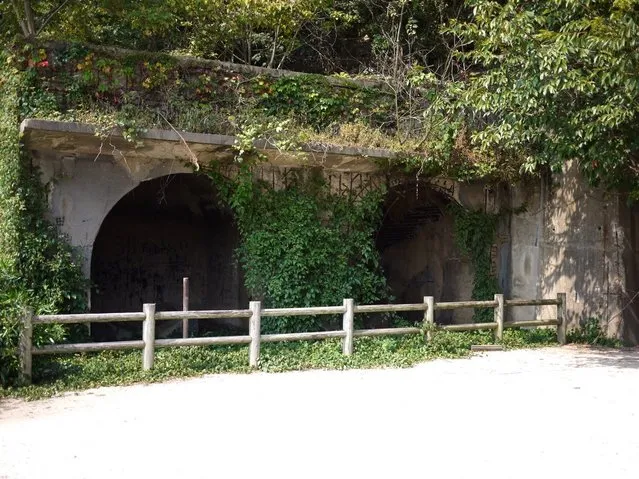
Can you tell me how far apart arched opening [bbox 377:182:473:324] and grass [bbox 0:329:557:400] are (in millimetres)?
3184

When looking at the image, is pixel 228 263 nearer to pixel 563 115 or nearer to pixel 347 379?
pixel 347 379

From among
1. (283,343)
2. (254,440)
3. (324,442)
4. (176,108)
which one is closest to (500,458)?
(324,442)

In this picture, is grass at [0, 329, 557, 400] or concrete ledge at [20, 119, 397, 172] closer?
grass at [0, 329, 557, 400]

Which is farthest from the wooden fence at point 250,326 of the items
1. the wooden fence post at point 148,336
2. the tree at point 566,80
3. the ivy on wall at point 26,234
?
the tree at point 566,80

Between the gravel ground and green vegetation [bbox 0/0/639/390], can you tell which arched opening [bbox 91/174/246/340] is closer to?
green vegetation [bbox 0/0/639/390]

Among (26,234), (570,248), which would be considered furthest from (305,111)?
(570,248)

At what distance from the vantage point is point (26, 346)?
8.52 metres

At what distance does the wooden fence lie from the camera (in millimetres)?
8719

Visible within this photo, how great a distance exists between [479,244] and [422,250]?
9.96 ft

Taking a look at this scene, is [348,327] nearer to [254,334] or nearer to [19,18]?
[254,334]

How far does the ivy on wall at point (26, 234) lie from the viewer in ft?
34.9

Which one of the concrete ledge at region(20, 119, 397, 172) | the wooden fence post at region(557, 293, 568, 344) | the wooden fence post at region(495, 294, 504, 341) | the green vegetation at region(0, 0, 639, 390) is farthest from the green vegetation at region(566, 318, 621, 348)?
the concrete ledge at region(20, 119, 397, 172)

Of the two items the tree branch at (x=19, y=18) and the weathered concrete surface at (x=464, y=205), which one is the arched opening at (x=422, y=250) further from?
the tree branch at (x=19, y=18)

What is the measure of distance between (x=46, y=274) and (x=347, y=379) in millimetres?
5009
